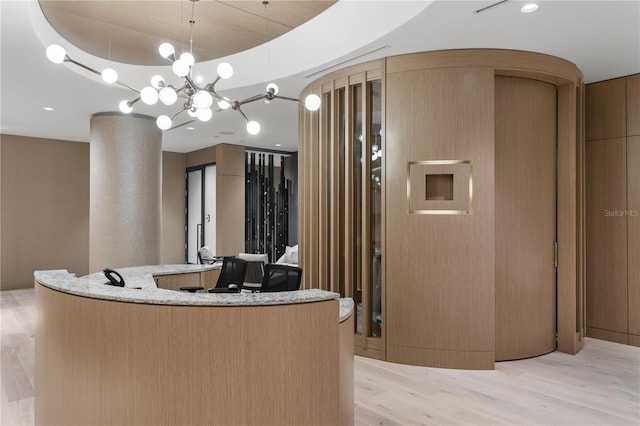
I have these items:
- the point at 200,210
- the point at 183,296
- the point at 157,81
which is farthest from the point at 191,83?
the point at 200,210

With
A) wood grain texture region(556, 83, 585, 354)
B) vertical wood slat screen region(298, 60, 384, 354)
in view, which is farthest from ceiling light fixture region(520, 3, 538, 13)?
wood grain texture region(556, 83, 585, 354)

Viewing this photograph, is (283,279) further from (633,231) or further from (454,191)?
(633,231)

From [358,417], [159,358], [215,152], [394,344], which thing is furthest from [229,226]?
[159,358]

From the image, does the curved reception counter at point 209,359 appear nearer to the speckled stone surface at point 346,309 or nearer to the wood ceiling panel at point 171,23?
the speckled stone surface at point 346,309

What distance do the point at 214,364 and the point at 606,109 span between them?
5475 mm

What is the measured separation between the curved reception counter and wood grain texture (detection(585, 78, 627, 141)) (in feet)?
15.4

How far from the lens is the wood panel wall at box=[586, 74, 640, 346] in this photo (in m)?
5.18

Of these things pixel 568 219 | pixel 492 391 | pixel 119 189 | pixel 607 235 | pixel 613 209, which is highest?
pixel 119 189

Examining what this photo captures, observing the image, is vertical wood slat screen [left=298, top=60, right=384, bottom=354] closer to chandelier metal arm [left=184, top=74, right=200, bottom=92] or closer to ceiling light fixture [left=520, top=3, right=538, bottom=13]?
ceiling light fixture [left=520, top=3, right=538, bottom=13]

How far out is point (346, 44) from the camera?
175 inches

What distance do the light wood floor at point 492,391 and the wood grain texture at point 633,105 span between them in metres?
2.53

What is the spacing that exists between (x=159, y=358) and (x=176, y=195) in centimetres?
987

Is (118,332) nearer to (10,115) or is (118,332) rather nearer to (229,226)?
(10,115)

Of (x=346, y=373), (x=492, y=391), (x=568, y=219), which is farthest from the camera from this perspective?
(x=568, y=219)
